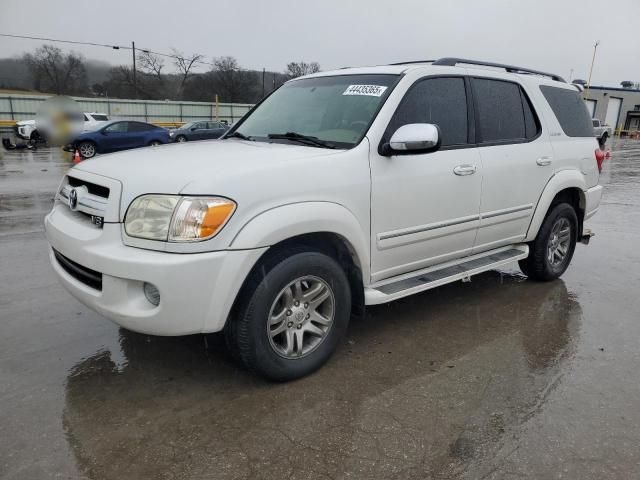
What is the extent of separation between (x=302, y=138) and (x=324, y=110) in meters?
0.37

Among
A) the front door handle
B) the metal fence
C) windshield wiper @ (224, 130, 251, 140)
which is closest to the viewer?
the front door handle

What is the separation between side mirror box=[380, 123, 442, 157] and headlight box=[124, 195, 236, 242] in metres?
1.15

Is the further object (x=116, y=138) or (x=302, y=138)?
(x=116, y=138)

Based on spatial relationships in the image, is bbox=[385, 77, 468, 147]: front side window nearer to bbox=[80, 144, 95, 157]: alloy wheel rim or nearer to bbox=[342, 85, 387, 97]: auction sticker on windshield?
bbox=[342, 85, 387, 97]: auction sticker on windshield

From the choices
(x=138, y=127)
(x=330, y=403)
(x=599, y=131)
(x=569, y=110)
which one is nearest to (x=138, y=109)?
(x=138, y=127)

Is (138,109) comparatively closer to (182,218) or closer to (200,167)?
(200,167)

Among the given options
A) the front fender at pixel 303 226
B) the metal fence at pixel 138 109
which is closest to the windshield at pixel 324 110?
the front fender at pixel 303 226

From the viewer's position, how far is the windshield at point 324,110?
3369 mm

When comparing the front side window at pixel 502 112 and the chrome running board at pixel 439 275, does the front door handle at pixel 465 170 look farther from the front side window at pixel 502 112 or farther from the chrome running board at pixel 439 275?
the chrome running board at pixel 439 275

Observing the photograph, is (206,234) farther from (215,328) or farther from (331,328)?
(331,328)

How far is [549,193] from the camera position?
4508 mm

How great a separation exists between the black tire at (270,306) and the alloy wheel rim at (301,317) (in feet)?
0.08

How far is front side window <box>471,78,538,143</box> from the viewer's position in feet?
13.1

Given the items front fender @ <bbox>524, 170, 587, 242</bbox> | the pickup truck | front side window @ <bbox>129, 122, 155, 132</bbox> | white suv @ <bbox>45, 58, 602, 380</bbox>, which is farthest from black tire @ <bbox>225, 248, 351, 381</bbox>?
front side window @ <bbox>129, 122, 155, 132</bbox>
